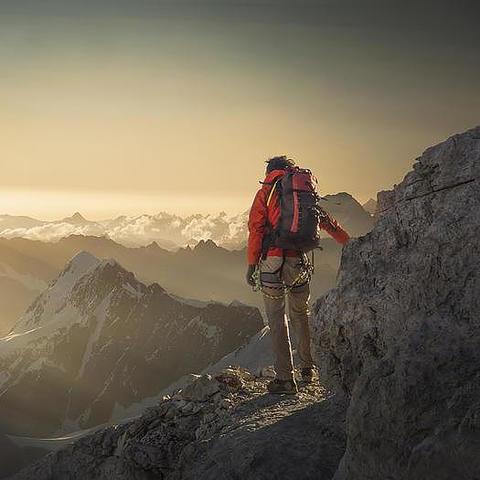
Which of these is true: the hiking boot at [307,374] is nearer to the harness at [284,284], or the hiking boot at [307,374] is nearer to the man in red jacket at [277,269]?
the man in red jacket at [277,269]

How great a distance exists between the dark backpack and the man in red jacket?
0.13m

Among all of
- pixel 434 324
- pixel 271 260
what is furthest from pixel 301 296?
pixel 434 324

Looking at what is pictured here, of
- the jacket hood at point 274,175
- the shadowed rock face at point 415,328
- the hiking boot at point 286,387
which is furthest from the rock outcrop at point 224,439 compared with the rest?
the jacket hood at point 274,175

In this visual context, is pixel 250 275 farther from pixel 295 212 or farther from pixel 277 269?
pixel 295 212

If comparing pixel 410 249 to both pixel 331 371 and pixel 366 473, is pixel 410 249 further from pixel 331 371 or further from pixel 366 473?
pixel 366 473

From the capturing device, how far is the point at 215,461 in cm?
855

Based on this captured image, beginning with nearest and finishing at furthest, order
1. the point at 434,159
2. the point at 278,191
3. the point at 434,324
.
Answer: the point at 434,324 → the point at 434,159 → the point at 278,191

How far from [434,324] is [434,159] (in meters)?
2.93

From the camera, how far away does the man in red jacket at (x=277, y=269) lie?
9.97 m

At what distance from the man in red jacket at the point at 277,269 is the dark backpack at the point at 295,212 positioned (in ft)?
0.44

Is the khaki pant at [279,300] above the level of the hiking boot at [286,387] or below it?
above

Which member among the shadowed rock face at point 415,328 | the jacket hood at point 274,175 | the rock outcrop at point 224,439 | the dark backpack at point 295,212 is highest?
the jacket hood at point 274,175

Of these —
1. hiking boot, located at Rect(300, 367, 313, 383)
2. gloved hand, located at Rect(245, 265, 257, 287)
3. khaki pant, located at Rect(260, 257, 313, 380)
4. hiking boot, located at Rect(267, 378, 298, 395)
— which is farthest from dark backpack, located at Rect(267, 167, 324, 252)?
hiking boot, located at Rect(300, 367, 313, 383)

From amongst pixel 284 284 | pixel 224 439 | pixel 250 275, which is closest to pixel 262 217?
pixel 250 275
